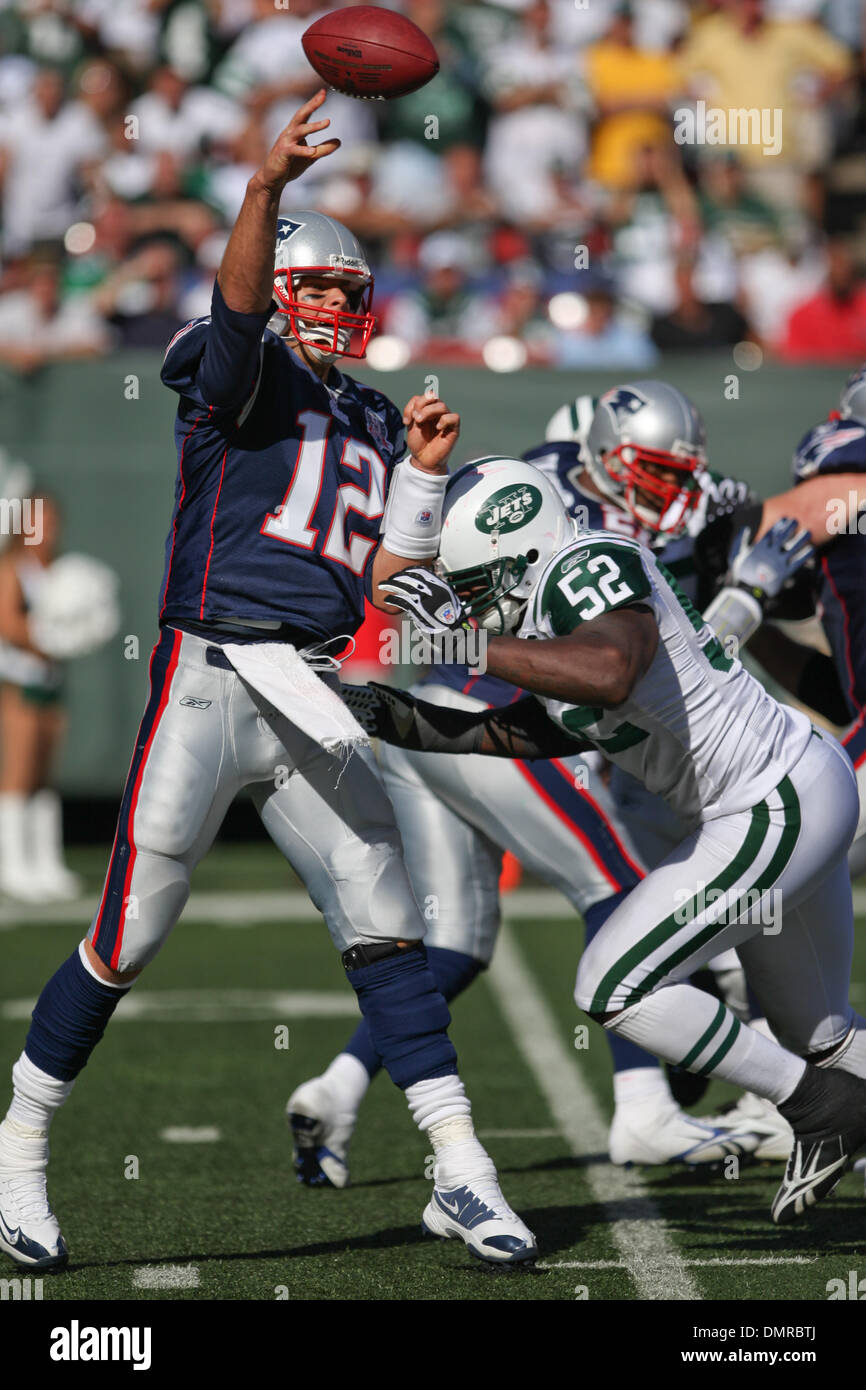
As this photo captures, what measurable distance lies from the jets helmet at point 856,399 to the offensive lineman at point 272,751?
5.17ft

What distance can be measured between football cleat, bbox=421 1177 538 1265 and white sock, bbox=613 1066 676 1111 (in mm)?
936

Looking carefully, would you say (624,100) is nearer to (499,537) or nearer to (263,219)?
(499,537)

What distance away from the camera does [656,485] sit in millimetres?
4566

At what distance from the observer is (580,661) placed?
3.26m

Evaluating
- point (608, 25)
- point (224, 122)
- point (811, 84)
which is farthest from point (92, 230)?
point (811, 84)

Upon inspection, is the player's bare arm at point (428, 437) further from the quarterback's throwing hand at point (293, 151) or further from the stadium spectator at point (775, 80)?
the stadium spectator at point (775, 80)

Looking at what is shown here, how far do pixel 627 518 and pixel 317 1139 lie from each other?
68.7 inches

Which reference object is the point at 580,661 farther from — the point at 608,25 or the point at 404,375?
the point at 608,25

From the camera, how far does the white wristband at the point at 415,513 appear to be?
3.52 m

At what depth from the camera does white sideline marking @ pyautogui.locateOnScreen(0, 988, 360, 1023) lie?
6214mm

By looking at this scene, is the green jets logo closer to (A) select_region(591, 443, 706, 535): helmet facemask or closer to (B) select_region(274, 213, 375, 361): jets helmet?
(B) select_region(274, 213, 375, 361): jets helmet

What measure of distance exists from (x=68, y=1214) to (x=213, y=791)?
1.12 metres

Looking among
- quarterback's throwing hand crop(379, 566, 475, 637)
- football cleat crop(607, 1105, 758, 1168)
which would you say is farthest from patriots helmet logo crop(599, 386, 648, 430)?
football cleat crop(607, 1105, 758, 1168)

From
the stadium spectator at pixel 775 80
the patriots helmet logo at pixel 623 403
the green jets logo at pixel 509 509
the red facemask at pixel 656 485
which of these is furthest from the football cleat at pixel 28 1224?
the stadium spectator at pixel 775 80
